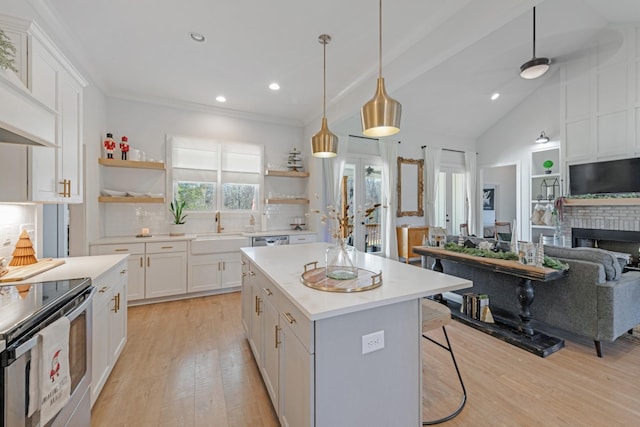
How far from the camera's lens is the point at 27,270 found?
5.77 feet

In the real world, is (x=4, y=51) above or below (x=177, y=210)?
above

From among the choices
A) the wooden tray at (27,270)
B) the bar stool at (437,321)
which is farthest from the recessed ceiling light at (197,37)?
Answer: the bar stool at (437,321)

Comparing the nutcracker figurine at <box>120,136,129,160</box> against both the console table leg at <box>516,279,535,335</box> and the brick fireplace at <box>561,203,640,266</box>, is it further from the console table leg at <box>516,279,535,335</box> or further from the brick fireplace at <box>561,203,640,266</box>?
the brick fireplace at <box>561,203,640,266</box>

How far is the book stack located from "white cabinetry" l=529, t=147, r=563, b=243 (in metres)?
3.97

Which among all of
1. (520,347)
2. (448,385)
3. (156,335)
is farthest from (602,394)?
(156,335)

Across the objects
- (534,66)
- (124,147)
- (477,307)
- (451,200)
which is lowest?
(477,307)

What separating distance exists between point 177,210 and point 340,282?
3.47 meters

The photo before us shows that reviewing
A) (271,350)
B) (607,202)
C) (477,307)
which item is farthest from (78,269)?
(607,202)

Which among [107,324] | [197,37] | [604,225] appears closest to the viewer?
[107,324]

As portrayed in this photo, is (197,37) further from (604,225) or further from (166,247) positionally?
(604,225)

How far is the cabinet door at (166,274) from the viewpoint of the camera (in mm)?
3637

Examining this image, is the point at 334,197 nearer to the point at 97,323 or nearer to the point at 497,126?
the point at 97,323

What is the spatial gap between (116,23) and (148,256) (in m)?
2.62

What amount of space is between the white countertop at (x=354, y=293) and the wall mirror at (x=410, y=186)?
4.38 metres
